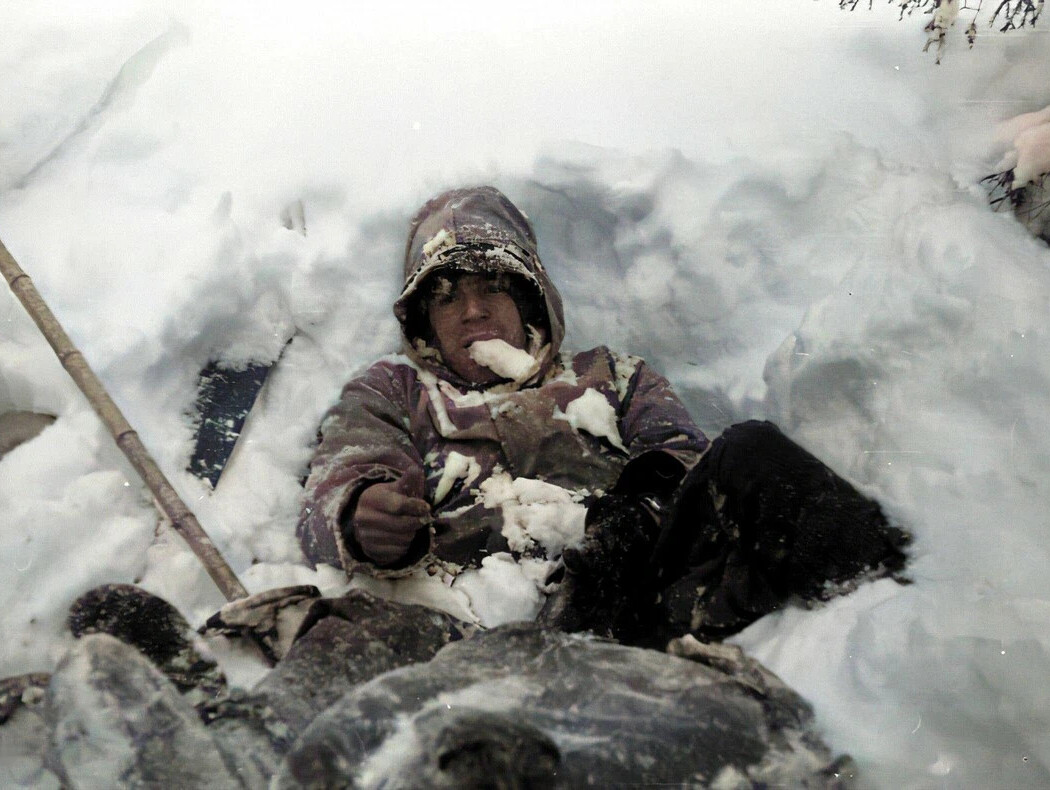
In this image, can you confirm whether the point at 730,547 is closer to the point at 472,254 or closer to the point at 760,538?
the point at 760,538

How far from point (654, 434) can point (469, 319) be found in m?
0.31

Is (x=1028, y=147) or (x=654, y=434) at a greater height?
(x=1028, y=147)

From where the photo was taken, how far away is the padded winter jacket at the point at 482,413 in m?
1.16

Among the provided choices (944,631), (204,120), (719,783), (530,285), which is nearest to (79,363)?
(204,120)

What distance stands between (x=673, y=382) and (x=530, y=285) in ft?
0.87

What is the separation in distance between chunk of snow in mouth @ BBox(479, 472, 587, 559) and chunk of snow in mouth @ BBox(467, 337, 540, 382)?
0.53 feet

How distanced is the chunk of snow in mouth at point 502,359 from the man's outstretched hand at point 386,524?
0.34m

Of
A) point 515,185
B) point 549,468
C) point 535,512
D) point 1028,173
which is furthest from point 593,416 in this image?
point 1028,173

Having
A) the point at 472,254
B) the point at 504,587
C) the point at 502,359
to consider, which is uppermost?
the point at 472,254

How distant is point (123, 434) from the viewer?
0.94 meters

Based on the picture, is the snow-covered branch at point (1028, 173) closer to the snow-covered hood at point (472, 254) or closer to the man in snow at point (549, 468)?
the man in snow at point (549, 468)

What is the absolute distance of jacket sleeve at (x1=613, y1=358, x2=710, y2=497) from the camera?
38.9 inches

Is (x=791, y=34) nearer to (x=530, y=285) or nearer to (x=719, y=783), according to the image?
(x=530, y=285)

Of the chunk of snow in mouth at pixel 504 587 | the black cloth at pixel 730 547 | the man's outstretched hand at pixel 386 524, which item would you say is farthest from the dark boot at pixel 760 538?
the man's outstretched hand at pixel 386 524
